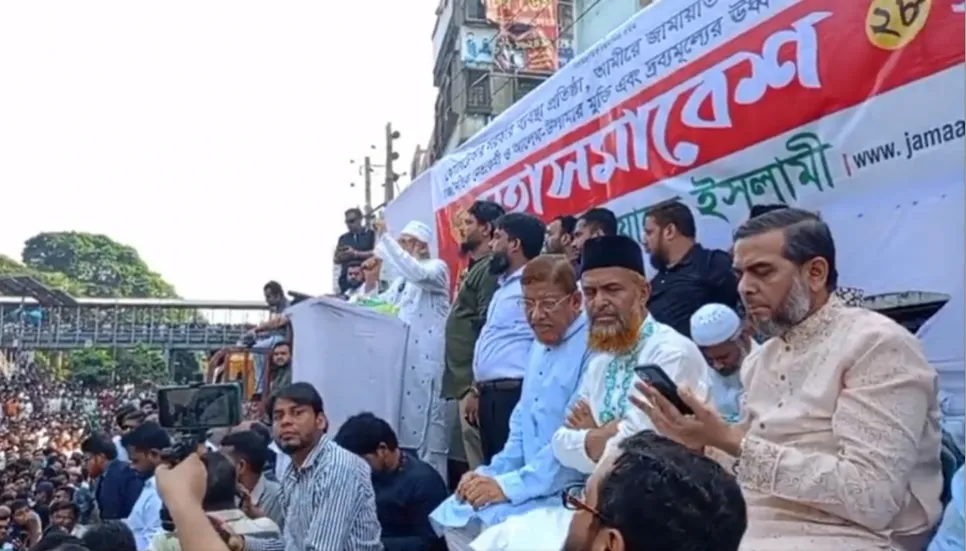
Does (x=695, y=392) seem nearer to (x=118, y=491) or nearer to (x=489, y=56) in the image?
(x=118, y=491)

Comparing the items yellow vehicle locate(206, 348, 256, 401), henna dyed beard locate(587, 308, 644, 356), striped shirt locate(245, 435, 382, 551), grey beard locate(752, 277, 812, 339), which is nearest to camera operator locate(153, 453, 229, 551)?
grey beard locate(752, 277, 812, 339)

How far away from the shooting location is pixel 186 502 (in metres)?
2.27

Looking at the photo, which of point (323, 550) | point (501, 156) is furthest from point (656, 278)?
point (501, 156)

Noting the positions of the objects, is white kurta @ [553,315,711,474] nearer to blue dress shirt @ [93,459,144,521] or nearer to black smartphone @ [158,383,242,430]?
black smartphone @ [158,383,242,430]

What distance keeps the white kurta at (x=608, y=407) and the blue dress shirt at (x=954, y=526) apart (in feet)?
2.76

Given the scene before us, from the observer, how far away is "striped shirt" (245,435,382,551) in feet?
13.9

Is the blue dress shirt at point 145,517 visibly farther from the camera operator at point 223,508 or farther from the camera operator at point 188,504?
the camera operator at point 188,504

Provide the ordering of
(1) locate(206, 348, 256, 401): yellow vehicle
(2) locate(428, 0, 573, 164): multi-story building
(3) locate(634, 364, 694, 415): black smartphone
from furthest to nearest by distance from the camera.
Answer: (2) locate(428, 0, 573, 164): multi-story building
(1) locate(206, 348, 256, 401): yellow vehicle
(3) locate(634, 364, 694, 415): black smartphone

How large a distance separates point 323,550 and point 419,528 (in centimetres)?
104

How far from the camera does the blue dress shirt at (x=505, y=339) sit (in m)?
4.86

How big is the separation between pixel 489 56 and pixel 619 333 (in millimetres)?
19743

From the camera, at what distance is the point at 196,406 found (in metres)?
2.85

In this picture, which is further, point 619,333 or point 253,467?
point 253,467

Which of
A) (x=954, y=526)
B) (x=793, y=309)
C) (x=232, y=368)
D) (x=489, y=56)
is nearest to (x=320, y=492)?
(x=793, y=309)
